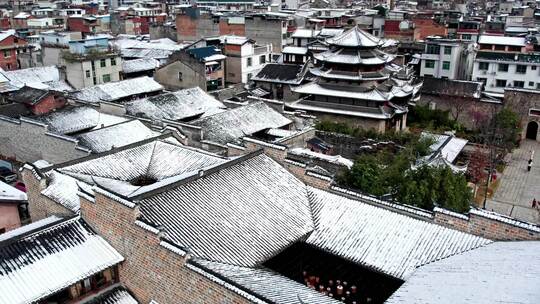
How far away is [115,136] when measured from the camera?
128 feet

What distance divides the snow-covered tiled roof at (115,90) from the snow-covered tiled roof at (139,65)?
12.2m

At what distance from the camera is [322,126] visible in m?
47.9

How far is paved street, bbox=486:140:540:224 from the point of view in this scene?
3947 cm

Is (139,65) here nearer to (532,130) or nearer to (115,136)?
(115,136)

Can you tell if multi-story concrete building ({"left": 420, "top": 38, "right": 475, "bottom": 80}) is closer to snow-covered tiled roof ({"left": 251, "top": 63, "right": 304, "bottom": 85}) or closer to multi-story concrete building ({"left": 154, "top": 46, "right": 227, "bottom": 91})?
snow-covered tiled roof ({"left": 251, "top": 63, "right": 304, "bottom": 85})

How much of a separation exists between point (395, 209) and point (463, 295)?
737 cm

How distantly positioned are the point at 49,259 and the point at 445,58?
64.2 m

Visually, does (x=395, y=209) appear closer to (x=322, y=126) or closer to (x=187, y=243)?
(x=187, y=243)

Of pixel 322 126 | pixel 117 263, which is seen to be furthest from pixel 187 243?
pixel 322 126

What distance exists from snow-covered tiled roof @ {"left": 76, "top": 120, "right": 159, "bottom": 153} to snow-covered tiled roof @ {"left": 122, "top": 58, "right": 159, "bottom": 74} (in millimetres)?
29236

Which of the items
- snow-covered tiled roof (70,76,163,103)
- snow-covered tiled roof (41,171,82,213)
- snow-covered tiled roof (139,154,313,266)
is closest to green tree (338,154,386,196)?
snow-covered tiled roof (139,154,313,266)

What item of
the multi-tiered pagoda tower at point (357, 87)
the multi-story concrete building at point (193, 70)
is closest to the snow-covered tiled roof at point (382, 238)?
the multi-tiered pagoda tower at point (357, 87)

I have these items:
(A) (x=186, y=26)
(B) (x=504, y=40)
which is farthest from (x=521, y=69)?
(A) (x=186, y=26)

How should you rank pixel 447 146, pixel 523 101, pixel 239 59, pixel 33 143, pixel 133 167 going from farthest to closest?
pixel 239 59 < pixel 523 101 < pixel 447 146 < pixel 33 143 < pixel 133 167
